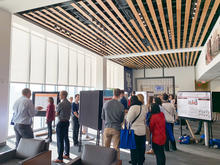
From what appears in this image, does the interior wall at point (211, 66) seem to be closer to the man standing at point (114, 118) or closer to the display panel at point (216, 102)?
the display panel at point (216, 102)

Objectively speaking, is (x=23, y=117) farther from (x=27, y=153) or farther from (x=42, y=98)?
(x=42, y=98)

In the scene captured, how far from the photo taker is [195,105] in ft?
17.0

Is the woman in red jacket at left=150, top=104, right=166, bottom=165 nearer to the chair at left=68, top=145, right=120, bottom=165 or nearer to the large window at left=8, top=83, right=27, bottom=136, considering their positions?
the chair at left=68, top=145, right=120, bottom=165

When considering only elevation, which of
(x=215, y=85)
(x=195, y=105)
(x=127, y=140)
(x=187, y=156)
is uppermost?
(x=215, y=85)

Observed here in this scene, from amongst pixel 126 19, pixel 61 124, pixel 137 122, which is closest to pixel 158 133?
pixel 137 122

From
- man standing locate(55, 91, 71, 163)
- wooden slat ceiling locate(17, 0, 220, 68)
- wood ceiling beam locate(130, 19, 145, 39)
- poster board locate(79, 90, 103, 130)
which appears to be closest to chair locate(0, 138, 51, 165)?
man standing locate(55, 91, 71, 163)

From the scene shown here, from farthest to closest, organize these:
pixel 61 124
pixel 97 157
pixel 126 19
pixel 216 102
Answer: pixel 126 19 → pixel 216 102 → pixel 61 124 → pixel 97 157

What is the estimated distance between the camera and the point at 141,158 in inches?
131

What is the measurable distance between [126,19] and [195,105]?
3.69 meters

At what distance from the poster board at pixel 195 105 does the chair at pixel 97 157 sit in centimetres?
370

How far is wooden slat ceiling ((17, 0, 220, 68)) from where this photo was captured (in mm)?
4871

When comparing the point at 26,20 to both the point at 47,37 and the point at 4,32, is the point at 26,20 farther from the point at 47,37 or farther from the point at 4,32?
the point at 47,37

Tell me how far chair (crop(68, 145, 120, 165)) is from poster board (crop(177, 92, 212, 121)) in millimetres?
3698

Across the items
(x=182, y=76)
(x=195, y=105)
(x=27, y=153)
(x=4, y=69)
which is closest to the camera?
(x=27, y=153)
